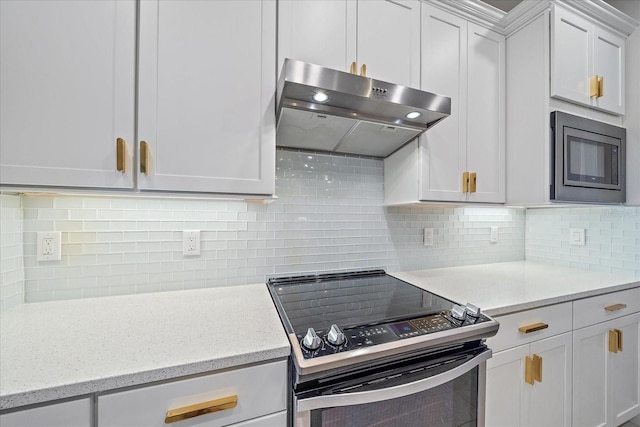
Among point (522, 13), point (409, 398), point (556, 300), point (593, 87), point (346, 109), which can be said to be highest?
point (522, 13)

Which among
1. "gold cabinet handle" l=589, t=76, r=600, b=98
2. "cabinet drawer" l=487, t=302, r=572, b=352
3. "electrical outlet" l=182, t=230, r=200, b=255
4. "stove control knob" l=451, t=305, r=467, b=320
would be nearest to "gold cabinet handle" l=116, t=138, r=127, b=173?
"electrical outlet" l=182, t=230, r=200, b=255

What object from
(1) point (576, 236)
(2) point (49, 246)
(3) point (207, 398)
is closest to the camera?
(3) point (207, 398)

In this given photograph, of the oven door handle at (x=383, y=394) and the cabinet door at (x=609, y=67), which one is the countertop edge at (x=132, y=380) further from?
the cabinet door at (x=609, y=67)

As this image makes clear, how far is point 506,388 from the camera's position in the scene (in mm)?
1181

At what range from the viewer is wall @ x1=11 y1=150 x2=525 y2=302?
1.14 m

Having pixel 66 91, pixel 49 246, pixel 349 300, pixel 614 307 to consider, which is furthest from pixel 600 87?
pixel 49 246

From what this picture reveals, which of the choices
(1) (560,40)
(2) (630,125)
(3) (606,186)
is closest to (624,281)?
(3) (606,186)

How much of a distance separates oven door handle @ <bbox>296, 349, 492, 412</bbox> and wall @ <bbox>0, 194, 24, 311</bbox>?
1.15m

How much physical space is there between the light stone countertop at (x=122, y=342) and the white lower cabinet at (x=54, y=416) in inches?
1.1

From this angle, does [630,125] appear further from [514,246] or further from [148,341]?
[148,341]

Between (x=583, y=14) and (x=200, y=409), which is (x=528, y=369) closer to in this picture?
(x=200, y=409)

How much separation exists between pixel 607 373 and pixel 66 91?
9.02ft

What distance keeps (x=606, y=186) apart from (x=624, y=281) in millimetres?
549

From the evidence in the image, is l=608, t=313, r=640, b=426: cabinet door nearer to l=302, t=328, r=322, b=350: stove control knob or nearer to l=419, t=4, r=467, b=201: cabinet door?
l=419, t=4, r=467, b=201: cabinet door
